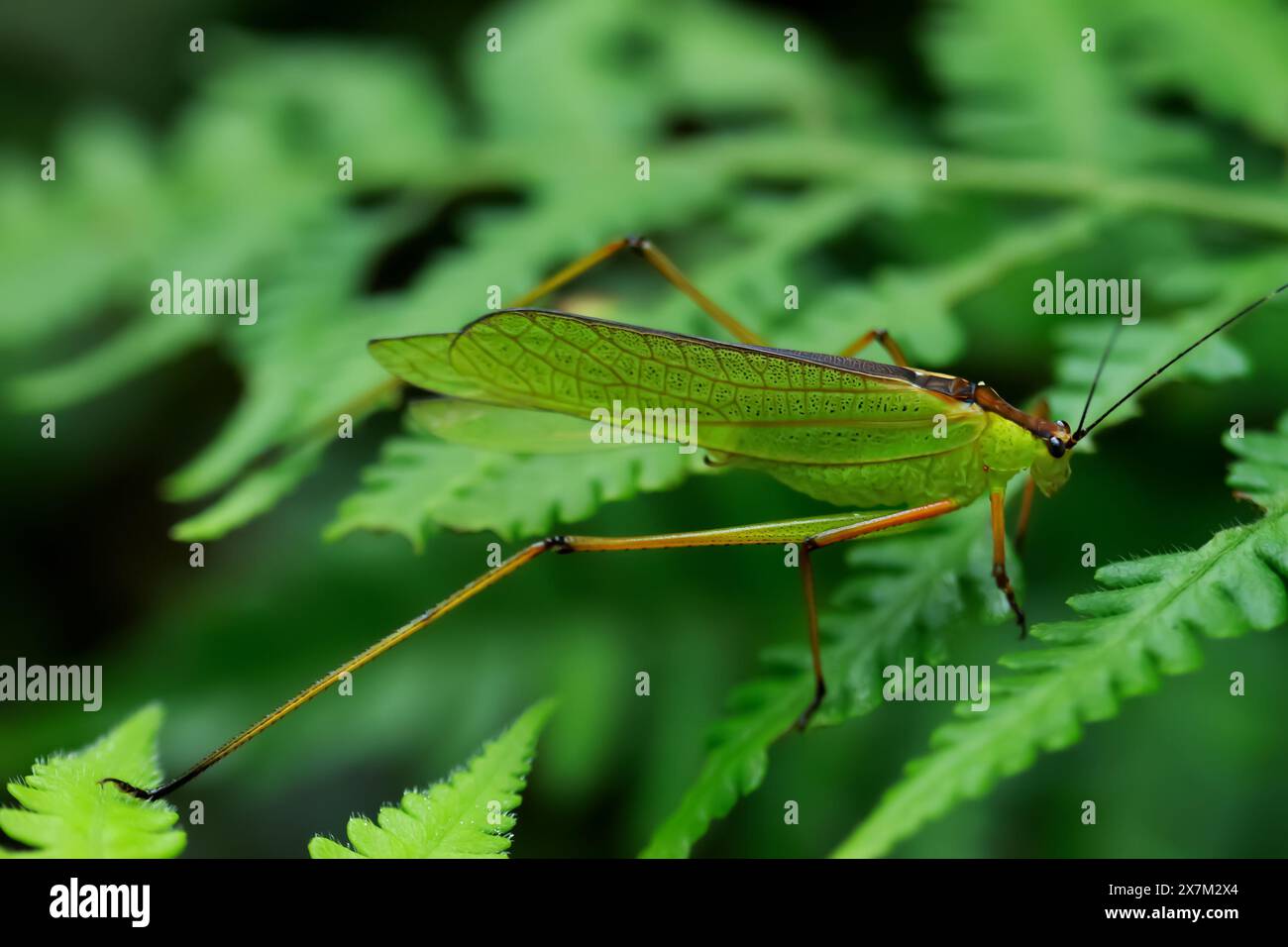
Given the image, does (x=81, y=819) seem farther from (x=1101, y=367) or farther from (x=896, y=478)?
(x=1101, y=367)

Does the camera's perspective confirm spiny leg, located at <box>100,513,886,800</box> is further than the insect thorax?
No

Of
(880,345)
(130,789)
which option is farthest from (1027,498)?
(130,789)

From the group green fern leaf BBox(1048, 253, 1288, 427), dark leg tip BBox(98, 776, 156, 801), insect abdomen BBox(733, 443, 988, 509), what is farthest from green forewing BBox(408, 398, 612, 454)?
green fern leaf BBox(1048, 253, 1288, 427)

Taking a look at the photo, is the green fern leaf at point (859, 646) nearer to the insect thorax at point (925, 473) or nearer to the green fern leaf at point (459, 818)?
the insect thorax at point (925, 473)

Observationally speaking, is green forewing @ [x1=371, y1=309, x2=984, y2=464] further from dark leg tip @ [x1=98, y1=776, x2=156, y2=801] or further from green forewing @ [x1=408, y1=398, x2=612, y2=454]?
dark leg tip @ [x1=98, y1=776, x2=156, y2=801]
